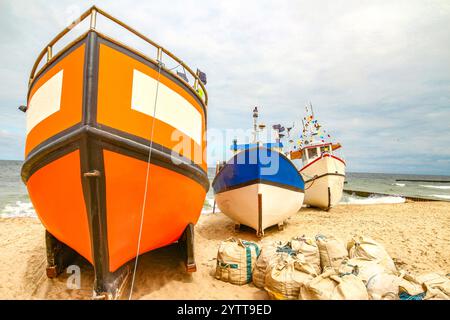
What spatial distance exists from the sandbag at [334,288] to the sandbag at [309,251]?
3.10ft

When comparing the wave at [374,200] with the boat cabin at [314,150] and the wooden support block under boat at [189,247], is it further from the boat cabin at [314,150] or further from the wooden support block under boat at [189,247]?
the wooden support block under boat at [189,247]

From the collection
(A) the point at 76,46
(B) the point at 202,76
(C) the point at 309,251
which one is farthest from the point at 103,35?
(C) the point at 309,251

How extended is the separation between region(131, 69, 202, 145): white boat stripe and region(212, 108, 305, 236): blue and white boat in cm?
264

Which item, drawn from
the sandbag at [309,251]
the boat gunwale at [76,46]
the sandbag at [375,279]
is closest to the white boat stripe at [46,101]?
the boat gunwale at [76,46]

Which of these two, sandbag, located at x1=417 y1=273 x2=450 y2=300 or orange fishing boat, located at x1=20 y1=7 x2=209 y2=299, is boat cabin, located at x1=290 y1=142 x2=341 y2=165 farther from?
orange fishing boat, located at x1=20 y1=7 x2=209 y2=299

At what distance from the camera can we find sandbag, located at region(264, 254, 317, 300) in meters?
2.90

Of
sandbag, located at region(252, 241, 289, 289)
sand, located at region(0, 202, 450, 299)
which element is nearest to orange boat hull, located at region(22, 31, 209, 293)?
sand, located at region(0, 202, 450, 299)

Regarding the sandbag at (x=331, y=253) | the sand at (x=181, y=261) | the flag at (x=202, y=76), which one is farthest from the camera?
the flag at (x=202, y=76)

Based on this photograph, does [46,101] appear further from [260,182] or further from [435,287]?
[435,287]

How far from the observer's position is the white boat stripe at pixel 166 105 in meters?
2.93
